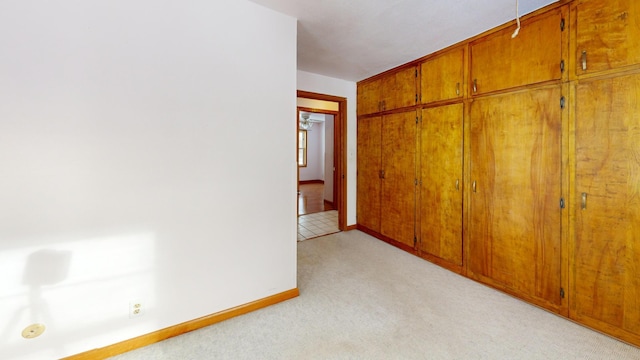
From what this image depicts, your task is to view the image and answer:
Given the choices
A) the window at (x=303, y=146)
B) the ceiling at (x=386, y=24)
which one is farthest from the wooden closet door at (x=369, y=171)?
the window at (x=303, y=146)

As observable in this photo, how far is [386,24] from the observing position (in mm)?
2277

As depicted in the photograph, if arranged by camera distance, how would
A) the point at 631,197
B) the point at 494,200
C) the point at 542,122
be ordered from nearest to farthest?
the point at 631,197 → the point at 542,122 → the point at 494,200

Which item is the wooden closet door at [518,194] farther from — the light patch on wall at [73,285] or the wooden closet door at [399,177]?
the light patch on wall at [73,285]

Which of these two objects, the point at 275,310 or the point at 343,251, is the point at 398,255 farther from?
the point at 275,310

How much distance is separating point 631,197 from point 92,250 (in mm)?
3437

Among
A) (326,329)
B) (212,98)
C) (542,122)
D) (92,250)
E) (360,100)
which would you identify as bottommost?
(326,329)

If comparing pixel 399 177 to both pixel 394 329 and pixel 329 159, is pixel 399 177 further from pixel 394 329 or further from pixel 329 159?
pixel 329 159

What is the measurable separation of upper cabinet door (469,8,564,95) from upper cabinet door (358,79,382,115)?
1339mm

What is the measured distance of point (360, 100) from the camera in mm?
4051

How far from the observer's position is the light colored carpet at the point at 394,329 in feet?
5.34

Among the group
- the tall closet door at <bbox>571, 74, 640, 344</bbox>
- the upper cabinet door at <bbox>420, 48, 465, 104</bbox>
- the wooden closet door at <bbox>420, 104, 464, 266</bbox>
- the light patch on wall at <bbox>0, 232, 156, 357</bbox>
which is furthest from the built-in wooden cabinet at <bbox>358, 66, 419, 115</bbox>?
the light patch on wall at <bbox>0, 232, 156, 357</bbox>

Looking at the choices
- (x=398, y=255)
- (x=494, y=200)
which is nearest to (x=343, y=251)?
(x=398, y=255)

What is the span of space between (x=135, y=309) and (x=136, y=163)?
3.14 feet

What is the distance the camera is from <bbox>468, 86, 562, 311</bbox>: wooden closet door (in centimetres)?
201
